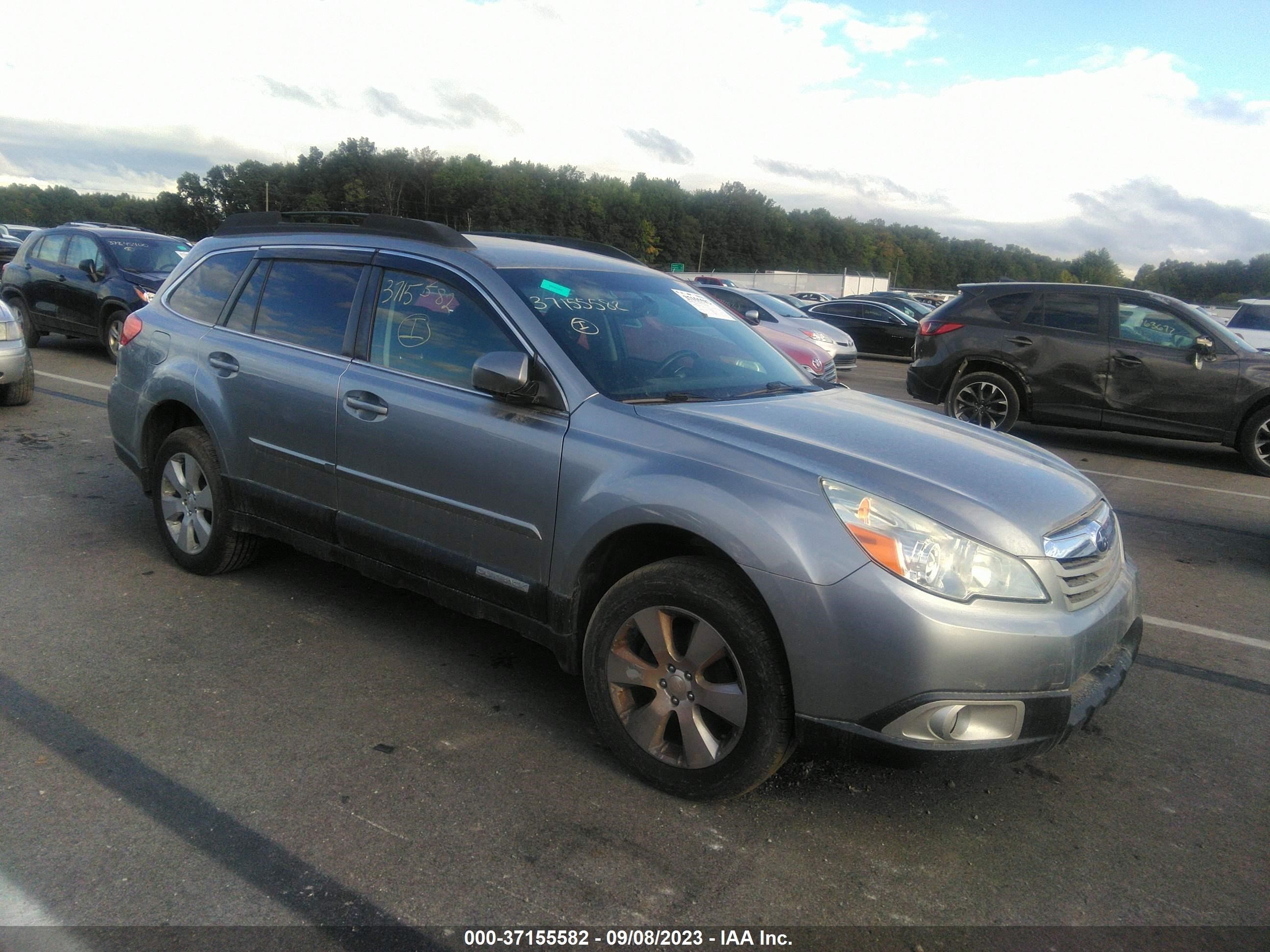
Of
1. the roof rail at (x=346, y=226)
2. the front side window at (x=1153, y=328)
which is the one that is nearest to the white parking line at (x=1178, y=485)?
the front side window at (x=1153, y=328)

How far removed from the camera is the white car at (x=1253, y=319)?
16.1m

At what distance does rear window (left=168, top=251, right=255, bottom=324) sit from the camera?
489 centimetres

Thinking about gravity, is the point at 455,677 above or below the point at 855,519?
below

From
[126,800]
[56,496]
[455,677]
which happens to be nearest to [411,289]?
[455,677]

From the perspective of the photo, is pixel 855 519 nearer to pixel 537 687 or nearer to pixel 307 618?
pixel 537 687

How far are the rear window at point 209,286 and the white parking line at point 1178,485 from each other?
795 centimetres

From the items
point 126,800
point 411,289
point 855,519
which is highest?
point 411,289

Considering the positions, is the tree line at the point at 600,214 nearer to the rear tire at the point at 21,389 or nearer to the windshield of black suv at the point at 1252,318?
the windshield of black suv at the point at 1252,318

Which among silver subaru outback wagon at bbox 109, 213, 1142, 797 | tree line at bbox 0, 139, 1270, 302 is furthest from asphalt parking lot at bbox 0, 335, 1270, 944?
tree line at bbox 0, 139, 1270, 302

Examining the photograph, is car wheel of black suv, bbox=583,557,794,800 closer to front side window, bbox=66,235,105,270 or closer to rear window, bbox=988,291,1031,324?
rear window, bbox=988,291,1031,324

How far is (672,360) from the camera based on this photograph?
→ 12.9ft

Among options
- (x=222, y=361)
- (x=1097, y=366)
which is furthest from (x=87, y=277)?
A: (x=1097, y=366)

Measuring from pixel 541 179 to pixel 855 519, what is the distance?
346 feet

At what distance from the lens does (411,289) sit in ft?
13.3
